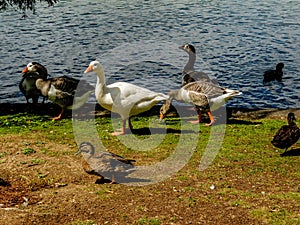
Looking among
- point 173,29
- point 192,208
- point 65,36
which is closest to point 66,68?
point 65,36

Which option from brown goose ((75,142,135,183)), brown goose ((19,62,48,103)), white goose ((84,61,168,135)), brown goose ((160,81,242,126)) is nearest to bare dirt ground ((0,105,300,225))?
brown goose ((75,142,135,183))

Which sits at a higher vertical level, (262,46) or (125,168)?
(125,168)

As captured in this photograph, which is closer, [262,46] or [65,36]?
[262,46]

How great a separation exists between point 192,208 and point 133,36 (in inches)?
1022

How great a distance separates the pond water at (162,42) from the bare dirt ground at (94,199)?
1241 cm

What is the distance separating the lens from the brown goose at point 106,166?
484 inches

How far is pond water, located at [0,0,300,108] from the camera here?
27.9 m

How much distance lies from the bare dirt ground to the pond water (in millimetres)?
12407

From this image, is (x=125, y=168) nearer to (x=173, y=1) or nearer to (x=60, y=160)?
(x=60, y=160)

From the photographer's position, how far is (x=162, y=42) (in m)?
34.9

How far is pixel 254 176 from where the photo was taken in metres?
13.3

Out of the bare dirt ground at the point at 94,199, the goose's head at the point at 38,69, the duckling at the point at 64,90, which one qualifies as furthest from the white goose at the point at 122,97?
the goose's head at the point at 38,69

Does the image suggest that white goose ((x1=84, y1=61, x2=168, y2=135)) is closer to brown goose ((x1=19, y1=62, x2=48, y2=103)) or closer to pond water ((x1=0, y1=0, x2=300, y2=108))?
brown goose ((x1=19, y1=62, x2=48, y2=103))

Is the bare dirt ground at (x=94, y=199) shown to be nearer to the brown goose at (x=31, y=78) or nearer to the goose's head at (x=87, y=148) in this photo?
the goose's head at (x=87, y=148)
